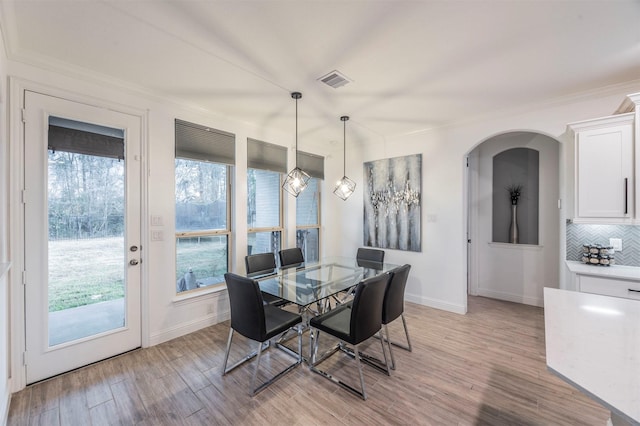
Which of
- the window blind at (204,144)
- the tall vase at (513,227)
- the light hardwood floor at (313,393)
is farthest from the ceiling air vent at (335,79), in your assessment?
the tall vase at (513,227)

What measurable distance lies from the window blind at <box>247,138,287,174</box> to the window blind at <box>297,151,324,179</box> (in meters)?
0.41

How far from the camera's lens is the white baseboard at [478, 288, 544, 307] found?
395cm

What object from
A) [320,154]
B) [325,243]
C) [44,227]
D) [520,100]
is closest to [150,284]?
[44,227]

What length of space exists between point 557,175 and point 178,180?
5.19 m

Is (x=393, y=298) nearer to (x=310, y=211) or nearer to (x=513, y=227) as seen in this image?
Answer: (x=310, y=211)

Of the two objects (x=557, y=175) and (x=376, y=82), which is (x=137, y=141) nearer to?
(x=376, y=82)

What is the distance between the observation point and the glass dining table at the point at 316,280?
2.38 metres

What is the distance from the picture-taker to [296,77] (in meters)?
2.48

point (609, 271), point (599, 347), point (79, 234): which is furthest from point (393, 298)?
point (79, 234)

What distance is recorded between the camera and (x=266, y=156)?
3.94m

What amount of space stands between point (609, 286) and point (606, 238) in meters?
0.75

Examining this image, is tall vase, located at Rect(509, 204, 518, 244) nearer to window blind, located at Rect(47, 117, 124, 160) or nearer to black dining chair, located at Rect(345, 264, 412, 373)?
black dining chair, located at Rect(345, 264, 412, 373)

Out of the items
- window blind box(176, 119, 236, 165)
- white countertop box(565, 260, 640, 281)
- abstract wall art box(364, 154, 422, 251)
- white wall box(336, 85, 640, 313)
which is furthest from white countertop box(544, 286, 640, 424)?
window blind box(176, 119, 236, 165)

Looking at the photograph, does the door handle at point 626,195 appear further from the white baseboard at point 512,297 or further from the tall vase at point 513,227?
the white baseboard at point 512,297
